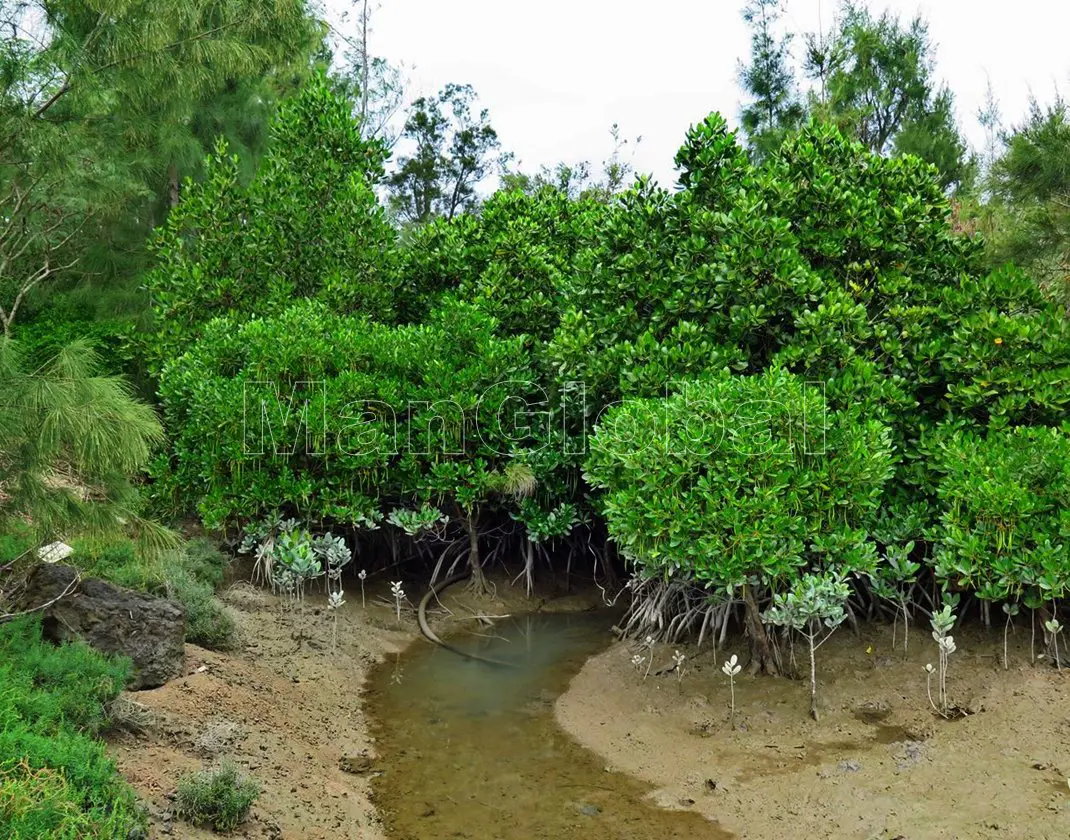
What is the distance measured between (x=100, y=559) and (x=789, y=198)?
6872 millimetres

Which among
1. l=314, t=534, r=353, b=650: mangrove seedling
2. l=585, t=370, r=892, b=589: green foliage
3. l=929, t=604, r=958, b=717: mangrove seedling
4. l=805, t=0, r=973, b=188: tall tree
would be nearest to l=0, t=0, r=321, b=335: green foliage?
l=314, t=534, r=353, b=650: mangrove seedling

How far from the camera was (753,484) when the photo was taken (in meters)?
7.02

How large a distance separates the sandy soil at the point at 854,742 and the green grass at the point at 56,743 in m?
3.53

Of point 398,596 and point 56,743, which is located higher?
point 56,743

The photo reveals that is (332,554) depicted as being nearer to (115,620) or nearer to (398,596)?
(398,596)

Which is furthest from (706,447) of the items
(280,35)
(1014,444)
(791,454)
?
(280,35)

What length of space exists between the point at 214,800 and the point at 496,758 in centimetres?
242

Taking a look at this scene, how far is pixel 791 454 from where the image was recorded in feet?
22.8

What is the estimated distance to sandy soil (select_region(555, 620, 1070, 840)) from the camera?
5.59m

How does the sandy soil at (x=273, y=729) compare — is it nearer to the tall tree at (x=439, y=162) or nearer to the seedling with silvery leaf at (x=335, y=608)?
the seedling with silvery leaf at (x=335, y=608)

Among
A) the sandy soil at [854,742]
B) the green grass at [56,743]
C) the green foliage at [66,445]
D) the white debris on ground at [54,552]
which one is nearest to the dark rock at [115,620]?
the white debris on ground at [54,552]

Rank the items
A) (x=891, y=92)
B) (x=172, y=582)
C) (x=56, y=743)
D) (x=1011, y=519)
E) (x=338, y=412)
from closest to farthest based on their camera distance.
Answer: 1. (x=56, y=743)
2. (x=1011, y=519)
3. (x=172, y=582)
4. (x=338, y=412)
5. (x=891, y=92)

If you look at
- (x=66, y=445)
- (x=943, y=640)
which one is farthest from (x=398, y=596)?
(x=943, y=640)

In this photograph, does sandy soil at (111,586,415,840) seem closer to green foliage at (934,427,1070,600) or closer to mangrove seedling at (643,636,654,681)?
mangrove seedling at (643,636,654,681)
